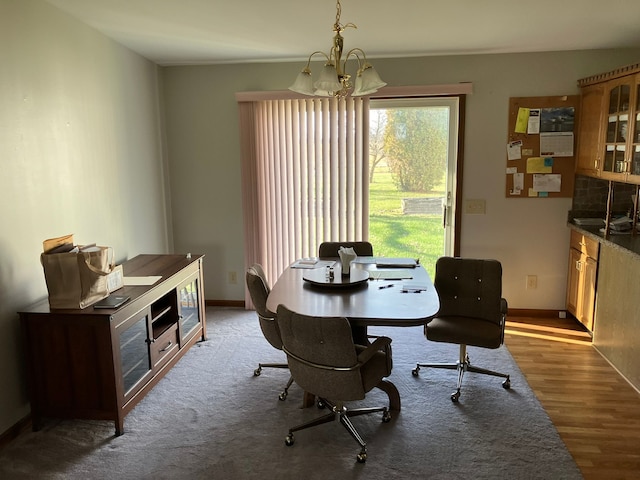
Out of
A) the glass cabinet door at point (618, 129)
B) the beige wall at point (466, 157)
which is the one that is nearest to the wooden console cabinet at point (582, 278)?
the beige wall at point (466, 157)

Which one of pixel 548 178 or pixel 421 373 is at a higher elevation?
pixel 548 178

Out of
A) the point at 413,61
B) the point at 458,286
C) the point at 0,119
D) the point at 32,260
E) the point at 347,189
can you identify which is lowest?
the point at 458,286

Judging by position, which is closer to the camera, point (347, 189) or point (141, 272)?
point (141, 272)

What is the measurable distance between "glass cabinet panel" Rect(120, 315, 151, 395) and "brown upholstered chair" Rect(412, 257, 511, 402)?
1758 millimetres

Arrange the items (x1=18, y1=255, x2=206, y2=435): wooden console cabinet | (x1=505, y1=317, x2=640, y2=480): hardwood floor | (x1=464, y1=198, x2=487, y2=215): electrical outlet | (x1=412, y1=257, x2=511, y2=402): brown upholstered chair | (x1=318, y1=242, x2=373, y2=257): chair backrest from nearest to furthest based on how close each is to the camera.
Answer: (x1=505, y1=317, x2=640, y2=480): hardwood floor → (x1=18, y1=255, x2=206, y2=435): wooden console cabinet → (x1=412, y1=257, x2=511, y2=402): brown upholstered chair → (x1=318, y1=242, x2=373, y2=257): chair backrest → (x1=464, y1=198, x2=487, y2=215): electrical outlet

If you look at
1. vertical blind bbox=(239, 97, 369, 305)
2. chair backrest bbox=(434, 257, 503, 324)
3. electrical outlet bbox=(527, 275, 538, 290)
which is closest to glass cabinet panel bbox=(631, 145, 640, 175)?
chair backrest bbox=(434, 257, 503, 324)

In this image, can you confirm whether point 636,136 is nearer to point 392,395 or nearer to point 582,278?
point 582,278

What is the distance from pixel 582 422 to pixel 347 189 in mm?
2634

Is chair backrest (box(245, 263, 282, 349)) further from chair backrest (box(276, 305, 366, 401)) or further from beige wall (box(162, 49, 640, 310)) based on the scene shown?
beige wall (box(162, 49, 640, 310))

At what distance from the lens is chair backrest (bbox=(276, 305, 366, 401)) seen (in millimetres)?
2213

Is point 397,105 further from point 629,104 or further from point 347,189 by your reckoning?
point 629,104

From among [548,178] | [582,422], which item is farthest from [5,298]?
[548,178]

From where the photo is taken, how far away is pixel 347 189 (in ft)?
14.9

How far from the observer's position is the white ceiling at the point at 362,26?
2943 mm
